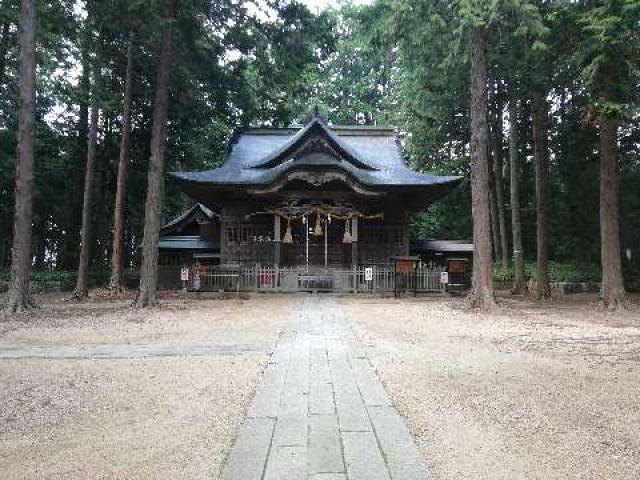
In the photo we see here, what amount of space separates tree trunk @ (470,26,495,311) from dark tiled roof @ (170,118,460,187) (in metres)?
5.93

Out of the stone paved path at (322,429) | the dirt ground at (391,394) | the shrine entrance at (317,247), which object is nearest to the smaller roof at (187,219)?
the shrine entrance at (317,247)

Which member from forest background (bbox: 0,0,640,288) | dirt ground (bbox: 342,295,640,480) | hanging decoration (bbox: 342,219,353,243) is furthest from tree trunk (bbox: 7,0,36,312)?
hanging decoration (bbox: 342,219,353,243)

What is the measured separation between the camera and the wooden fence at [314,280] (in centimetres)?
1920

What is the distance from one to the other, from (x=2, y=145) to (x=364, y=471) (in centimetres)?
2899

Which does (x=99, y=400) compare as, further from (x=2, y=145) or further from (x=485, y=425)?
(x=2, y=145)

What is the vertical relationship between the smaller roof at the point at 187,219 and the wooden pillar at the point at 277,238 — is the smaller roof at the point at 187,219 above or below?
above

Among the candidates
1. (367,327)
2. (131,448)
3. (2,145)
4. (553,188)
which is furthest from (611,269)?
(2,145)

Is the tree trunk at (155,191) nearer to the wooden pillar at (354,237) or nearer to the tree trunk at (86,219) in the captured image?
the tree trunk at (86,219)

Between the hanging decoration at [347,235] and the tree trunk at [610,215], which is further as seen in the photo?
the hanging decoration at [347,235]

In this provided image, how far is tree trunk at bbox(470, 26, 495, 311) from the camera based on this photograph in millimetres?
13688

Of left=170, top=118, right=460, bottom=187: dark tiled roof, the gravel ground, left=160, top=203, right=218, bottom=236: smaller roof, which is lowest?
the gravel ground

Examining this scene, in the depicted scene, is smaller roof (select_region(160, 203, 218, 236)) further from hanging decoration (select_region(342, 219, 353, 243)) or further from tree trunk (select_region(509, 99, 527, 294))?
tree trunk (select_region(509, 99, 527, 294))

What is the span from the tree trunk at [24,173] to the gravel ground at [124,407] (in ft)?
11.5

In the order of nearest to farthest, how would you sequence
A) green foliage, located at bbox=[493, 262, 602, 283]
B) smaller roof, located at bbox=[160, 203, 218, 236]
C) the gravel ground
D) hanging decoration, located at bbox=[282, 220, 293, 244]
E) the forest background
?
1. the gravel ground
2. the forest background
3. hanging decoration, located at bbox=[282, 220, 293, 244]
4. green foliage, located at bbox=[493, 262, 602, 283]
5. smaller roof, located at bbox=[160, 203, 218, 236]
